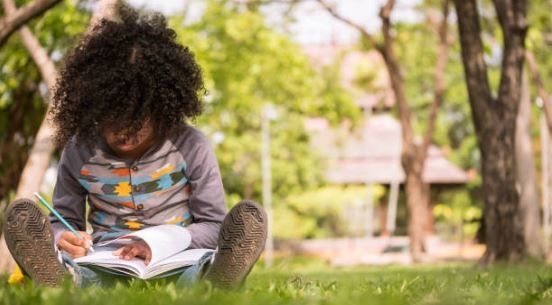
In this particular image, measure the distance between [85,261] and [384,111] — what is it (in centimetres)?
4923

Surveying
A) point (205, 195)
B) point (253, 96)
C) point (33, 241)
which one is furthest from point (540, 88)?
point (253, 96)

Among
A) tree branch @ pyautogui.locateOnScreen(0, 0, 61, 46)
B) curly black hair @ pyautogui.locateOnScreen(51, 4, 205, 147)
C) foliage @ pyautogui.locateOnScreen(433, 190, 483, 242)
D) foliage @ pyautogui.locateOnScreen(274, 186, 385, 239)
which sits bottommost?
foliage @ pyautogui.locateOnScreen(433, 190, 483, 242)

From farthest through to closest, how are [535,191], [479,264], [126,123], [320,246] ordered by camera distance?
1. [320,246]
2. [535,191]
3. [479,264]
4. [126,123]

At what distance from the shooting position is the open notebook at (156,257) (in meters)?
4.04

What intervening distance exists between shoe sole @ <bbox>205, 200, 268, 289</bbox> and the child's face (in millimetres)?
742

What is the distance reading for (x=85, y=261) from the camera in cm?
412

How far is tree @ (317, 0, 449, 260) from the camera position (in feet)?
59.5

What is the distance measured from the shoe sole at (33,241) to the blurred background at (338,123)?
1425 mm

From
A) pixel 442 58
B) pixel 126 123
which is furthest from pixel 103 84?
pixel 442 58

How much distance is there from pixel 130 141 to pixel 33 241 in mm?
735

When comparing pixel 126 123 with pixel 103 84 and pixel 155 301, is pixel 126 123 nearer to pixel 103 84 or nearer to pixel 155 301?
pixel 103 84

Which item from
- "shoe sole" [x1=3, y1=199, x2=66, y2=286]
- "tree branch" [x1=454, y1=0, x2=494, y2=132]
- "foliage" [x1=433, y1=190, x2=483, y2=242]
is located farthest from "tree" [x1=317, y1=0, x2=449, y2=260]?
"foliage" [x1=433, y1=190, x2=483, y2=242]

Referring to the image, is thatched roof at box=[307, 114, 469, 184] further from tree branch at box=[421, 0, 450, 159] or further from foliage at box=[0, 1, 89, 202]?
foliage at box=[0, 1, 89, 202]

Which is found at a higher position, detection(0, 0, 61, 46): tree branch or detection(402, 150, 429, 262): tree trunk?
detection(0, 0, 61, 46): tree branch
